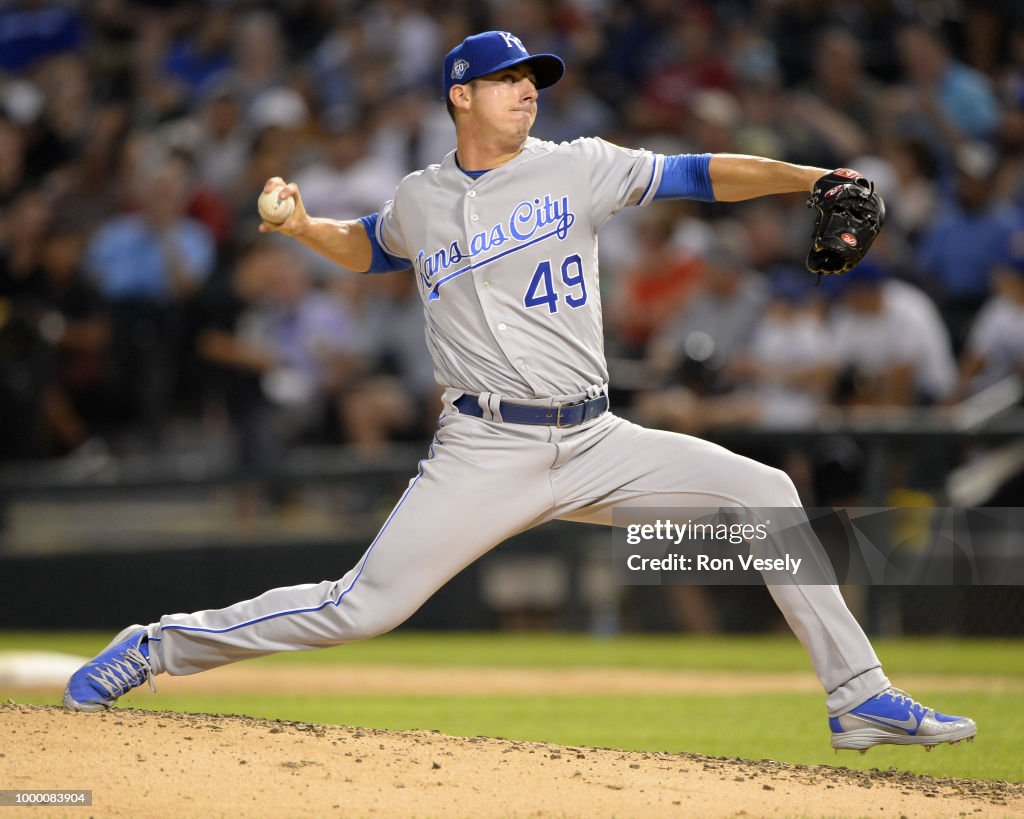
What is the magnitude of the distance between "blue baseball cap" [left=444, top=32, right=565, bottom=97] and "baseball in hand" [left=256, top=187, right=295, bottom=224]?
598 millimetres

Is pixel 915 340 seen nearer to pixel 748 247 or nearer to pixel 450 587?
pixel 748 247

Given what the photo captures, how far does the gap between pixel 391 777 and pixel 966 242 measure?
6776 millimetres

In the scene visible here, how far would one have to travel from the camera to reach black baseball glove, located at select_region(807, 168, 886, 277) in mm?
4055

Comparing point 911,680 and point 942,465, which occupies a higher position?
point 942,465

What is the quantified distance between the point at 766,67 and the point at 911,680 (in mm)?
5632

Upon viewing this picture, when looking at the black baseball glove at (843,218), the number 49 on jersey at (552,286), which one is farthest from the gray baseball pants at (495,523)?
the black baseball glove at (843,218)

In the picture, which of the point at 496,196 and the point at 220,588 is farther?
the point at 220,588

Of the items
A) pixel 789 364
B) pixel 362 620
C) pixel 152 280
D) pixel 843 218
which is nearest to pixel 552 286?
pixel 843 218

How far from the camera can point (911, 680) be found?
7230mm

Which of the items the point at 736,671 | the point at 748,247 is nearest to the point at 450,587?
the point at 736,671

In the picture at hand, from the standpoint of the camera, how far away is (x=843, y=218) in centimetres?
405

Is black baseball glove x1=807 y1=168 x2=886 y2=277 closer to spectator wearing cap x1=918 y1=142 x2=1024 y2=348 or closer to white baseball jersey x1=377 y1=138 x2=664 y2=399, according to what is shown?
white baseball jersey x1=377 y1=138 x2=664 y2=399

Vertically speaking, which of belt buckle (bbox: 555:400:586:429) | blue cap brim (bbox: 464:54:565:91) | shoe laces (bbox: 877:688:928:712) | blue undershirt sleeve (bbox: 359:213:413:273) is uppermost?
blue cap brim (bbox: 464:54:565:91)

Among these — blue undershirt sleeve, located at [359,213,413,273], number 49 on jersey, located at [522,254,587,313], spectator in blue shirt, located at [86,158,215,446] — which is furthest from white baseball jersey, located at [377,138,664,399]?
spectator in blue shirt, located at [86,158,215,446]
